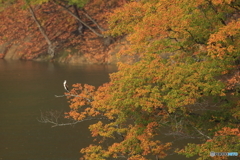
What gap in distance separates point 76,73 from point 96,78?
4.15 metres

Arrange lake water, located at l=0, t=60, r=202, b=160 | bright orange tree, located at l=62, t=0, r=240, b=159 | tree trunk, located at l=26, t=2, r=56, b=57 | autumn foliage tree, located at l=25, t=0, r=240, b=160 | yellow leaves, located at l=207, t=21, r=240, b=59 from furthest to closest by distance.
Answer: tree trunk, located at l=26, t=2, r=56, b=57 < lake water, located at l=0, t=60, r=202, b=160 < bright orange tree, located at l=62, t=0, r=240, b=159 < autumn foliage tree, located at l=25, t=0, r=240, b=160 < yellow leaves, located at l=207, t=21, r=240, b=59

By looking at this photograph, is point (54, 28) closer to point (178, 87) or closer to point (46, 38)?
point (46, 38)

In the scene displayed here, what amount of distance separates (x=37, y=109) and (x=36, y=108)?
322mm

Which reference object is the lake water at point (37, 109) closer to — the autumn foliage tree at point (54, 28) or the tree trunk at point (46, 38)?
the tree trunk at point (46, 38)

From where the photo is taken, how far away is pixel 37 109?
31344 mm

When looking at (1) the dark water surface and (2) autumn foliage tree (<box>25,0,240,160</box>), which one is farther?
(1) the dark water surface

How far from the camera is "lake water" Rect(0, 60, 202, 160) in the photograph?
23062 mm

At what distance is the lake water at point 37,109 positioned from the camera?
23.1 m

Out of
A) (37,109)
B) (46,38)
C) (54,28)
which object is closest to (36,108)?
(37,109)

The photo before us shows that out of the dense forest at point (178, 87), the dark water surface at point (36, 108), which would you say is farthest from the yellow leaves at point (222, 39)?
the dark water surface at point (36, 108)

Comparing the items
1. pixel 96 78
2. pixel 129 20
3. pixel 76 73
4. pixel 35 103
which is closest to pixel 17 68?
pixel 76 73

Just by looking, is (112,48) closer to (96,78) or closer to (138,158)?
(96,78)

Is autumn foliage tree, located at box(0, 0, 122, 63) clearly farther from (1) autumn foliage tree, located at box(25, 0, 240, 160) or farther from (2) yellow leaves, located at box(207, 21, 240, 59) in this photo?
(2) yellow leaves, located at box(207, 21, 240, 59)

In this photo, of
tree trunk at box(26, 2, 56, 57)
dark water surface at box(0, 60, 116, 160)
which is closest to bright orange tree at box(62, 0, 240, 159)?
dark water surface at box(0, 60, 116, 160)
